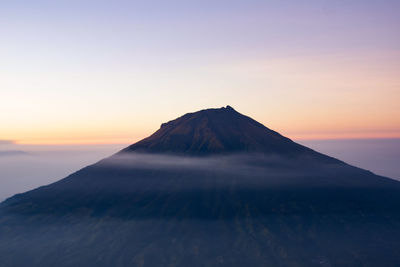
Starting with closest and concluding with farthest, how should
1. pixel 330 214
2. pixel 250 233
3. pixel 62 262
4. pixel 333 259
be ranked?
pixel 333 259 → pixel 62 262 → pixel 250 233 → pixel 330 214

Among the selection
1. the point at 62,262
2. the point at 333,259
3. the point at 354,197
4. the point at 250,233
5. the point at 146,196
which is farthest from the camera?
the point at 146,196

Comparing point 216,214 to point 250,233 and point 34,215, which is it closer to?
point 250,233

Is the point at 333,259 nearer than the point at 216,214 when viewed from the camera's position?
Yes

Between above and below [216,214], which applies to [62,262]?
below

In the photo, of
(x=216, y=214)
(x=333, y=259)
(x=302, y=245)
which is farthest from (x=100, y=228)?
(x=333, y=259)

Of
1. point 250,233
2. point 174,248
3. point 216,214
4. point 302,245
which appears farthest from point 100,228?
point 302,245

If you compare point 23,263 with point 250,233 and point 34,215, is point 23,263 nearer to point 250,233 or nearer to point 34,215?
point 34,215

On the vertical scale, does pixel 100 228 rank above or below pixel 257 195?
below

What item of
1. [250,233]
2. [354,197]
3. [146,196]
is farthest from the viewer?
[146,196]

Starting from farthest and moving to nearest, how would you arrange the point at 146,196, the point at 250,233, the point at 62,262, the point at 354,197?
the point at 146,196, the point at 354,197, the point at 250,233, the point at 62,262
